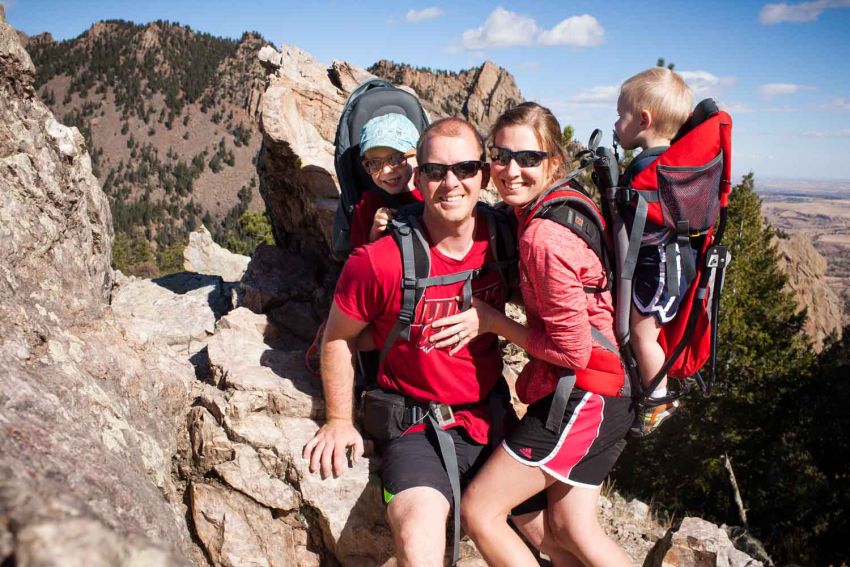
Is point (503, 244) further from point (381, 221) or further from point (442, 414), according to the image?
point (442, 414)

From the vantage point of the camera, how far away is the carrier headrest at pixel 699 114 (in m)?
3.07

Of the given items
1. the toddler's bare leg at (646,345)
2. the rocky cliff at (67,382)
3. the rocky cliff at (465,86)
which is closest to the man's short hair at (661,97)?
the toddler's bare leg at (646,345)

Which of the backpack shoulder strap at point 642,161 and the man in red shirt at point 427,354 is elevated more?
the backpack shoulder strap at point 642,161

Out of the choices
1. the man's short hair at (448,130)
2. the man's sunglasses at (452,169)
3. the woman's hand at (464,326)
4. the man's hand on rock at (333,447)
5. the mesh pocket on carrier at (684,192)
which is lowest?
the man's hand on rock at (333,447)

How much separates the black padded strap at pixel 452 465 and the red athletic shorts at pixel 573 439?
0.31m

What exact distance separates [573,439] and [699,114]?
193 cm

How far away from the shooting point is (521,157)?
293cm

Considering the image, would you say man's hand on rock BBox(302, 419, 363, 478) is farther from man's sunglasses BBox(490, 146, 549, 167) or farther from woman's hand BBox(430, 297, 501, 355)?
man's sunglasses BBox(490, 146, 549, 167)

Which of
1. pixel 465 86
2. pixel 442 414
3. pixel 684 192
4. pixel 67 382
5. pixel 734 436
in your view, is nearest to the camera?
pixel 67 382

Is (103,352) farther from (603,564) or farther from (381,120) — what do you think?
(603,564)

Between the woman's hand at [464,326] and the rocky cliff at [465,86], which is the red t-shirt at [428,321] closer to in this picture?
the woman's hand at [464,326]

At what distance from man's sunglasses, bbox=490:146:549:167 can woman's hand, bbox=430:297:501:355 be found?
0.79 metres

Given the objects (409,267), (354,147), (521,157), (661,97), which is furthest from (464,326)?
(354,147)

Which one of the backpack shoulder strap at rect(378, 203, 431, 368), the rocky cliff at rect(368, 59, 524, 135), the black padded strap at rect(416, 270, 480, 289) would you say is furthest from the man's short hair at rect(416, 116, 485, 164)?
the rocky cliff at rect(368, 59, 524, 135)
